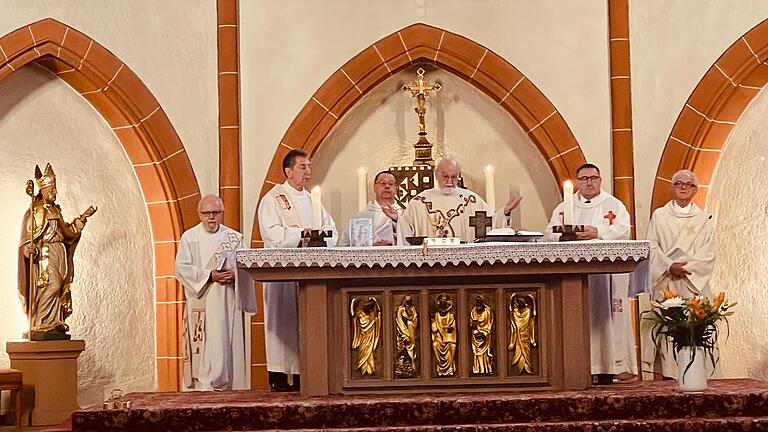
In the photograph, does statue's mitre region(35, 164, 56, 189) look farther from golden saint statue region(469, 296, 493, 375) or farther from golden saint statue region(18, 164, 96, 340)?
golden saint statue region(469, 296, 493, 375)

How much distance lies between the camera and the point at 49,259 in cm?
1034

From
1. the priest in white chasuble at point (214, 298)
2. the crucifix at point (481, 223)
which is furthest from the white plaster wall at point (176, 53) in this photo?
the crucifix at point (481, 223)

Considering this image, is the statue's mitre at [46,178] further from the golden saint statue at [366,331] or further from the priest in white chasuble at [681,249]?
the priest in white chasuble at [681,249]

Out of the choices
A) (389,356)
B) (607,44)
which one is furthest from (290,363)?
(607,44)

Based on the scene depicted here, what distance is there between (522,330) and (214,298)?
2902 millimetres

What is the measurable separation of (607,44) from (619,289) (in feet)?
10.0

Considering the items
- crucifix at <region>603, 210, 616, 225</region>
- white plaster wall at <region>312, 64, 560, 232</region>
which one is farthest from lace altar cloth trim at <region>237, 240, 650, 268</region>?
white plaster wall at <region>312, 64, 560, 232</region>

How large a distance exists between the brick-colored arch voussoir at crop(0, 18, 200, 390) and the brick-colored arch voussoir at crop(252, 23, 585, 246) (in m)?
0.89

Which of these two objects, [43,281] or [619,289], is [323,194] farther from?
[619,289]

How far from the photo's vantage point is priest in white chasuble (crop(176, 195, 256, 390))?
9703 mm

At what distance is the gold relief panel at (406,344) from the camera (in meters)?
7.81

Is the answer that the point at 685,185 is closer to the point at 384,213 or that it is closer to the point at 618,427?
the point at 384,213

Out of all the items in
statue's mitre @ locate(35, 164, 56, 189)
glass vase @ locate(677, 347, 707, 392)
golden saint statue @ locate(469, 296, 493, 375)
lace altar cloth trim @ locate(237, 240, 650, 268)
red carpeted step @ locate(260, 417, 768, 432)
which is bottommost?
red carpeted step @ locate(260, 417, 768, 432)

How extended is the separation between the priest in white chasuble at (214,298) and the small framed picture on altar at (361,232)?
1373 millimetres
